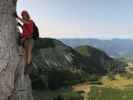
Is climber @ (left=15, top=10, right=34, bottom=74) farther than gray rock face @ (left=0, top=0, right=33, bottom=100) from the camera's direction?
Yes

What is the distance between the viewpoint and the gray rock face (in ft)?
43.9

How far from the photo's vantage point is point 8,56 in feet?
44.3

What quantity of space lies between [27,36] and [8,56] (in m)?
1.22

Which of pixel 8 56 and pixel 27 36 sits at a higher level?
pixel 27 36

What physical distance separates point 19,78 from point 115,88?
161m

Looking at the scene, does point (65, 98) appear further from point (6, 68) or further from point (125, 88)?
point (6, 68)

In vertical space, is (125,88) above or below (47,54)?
below

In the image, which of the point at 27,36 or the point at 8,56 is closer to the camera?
the point at 8,56

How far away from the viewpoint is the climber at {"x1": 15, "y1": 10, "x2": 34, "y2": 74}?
13875 millimetres

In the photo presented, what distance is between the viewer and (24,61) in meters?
14.3

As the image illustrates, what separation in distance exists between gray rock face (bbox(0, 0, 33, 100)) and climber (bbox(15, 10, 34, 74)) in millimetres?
419

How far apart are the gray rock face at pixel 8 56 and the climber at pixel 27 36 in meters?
0.42

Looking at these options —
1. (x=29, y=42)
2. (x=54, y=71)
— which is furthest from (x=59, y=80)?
(x=29, y=42)

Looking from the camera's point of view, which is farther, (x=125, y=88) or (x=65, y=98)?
(x=125, y=88)
